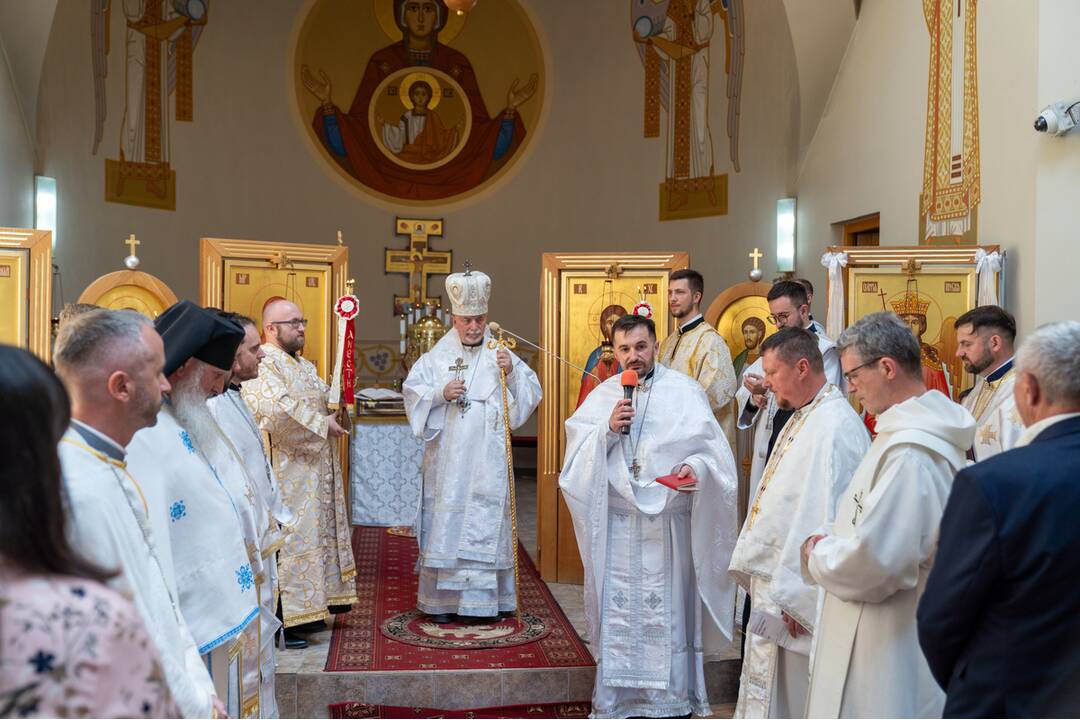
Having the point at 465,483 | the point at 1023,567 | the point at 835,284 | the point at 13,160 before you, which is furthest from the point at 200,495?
the point at 13,160

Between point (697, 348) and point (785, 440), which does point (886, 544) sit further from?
point (697, 348)

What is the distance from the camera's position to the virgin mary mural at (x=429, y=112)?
42.1 feet

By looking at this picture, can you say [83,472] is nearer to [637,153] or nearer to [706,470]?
[706,470]

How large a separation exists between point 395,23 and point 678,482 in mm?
9799

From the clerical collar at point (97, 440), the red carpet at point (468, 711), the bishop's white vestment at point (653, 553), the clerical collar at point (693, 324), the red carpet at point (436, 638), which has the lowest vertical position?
the red carpet at point (468, 711)

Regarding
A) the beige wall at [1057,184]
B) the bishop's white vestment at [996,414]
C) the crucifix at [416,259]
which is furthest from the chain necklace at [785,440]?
the crucifix at [416,259]

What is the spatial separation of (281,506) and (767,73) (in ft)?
24.3

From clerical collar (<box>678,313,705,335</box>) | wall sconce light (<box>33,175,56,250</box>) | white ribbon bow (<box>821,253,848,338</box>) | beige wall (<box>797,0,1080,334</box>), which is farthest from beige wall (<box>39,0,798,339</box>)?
white ribbon bow (<box>821,253,848,338</box>)

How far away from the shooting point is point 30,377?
53.7 inches

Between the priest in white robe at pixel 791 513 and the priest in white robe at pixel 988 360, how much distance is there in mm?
1696

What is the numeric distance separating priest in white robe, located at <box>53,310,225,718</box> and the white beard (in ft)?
3.23

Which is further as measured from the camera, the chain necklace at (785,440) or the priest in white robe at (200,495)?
the chain necklace at (785,440)

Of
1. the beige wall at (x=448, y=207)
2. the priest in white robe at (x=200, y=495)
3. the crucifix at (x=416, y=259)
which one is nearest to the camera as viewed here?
the priest in white robe at (x=200, y=495)

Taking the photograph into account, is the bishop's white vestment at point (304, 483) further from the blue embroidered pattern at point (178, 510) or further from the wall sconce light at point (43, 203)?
the wall sconce light at point (43, 203)
